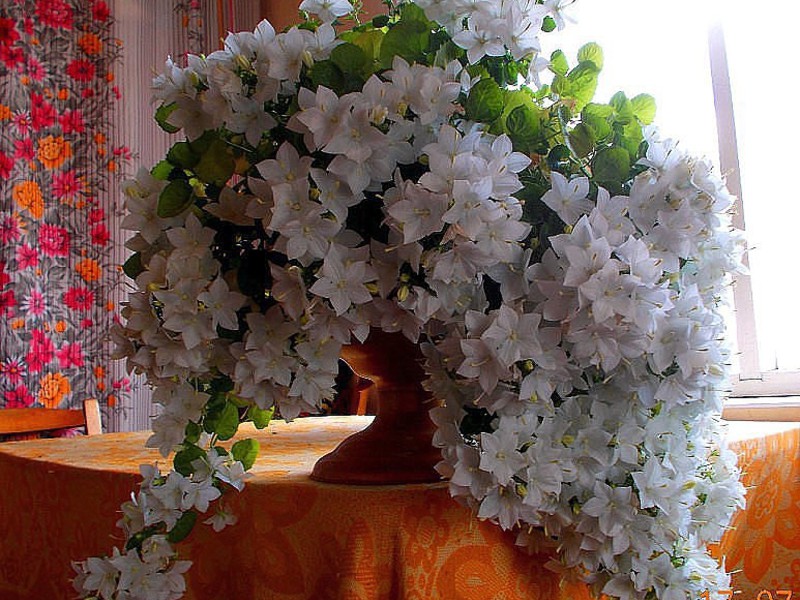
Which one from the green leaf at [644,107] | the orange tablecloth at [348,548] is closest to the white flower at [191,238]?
the orange tablecloth at [348,548]

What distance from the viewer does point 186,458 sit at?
0.61 m

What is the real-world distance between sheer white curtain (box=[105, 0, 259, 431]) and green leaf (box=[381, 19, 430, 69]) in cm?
257

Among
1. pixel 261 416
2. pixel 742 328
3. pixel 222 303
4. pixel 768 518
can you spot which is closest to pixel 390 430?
pixel 261 416

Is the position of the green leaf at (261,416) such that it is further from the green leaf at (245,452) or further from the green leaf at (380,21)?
the green leaf at (380,21)

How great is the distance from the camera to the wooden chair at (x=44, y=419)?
2.11m

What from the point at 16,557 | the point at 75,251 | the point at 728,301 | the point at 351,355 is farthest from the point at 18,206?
the point at 728,301

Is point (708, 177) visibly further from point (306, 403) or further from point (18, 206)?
point (18, 206)

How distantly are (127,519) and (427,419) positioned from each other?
262mm

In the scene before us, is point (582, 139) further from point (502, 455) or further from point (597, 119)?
point (502, 455)

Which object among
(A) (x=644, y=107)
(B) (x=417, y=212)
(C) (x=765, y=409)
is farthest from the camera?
(C) (x=765, y=409)

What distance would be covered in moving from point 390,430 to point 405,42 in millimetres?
331

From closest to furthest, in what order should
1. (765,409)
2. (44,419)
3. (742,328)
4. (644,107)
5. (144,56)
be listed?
1. (644,107)
2. (765,409)
3. (742,328)
4. (44,419)
5. (144,56)

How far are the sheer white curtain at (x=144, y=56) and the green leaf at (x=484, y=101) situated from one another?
259cm

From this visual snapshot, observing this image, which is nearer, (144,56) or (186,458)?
(186,458)
